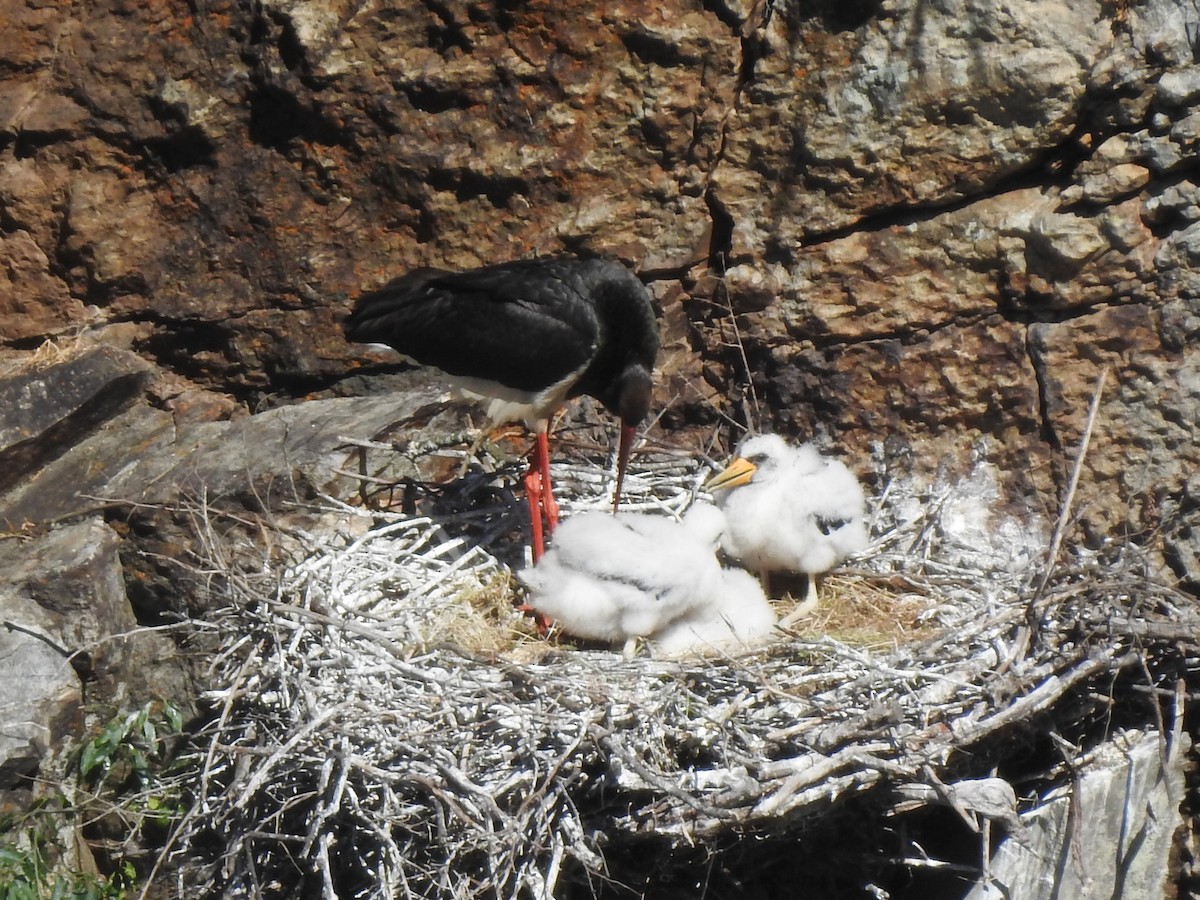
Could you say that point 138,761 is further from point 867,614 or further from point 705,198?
point 705,198

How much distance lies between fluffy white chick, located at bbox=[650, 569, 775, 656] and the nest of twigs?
149 millimetres

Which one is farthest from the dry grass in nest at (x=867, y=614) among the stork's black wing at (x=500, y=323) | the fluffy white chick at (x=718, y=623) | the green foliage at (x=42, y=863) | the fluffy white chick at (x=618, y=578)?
the green foliage at (x=42, y=863)

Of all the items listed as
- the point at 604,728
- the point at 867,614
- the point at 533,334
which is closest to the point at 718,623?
the point at 867,614

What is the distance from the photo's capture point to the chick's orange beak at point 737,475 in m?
4.87

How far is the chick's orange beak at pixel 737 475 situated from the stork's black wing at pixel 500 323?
2.05 ft

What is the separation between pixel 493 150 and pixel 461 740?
92.6 inches

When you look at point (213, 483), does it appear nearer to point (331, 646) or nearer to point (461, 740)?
point (331, 646)

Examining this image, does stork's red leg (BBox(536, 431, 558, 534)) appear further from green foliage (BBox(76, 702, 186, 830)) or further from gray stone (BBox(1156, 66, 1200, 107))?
gray stone (BBox(1156, 66, 1200, 107))

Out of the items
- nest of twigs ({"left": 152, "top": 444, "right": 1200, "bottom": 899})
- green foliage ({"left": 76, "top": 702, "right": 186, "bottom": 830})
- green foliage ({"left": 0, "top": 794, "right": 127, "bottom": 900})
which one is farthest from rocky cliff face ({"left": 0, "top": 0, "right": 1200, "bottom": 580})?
green foliage ({"left": 0, "top": 794, "right": 127, "bottom": 900})

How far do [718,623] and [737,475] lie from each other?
56cm

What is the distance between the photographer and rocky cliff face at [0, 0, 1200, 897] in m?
4.73

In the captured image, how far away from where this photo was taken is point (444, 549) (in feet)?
16.0

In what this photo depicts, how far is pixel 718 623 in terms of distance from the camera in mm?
4582

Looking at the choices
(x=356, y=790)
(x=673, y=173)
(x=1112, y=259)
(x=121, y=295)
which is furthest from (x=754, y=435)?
(x=121, y=295)
